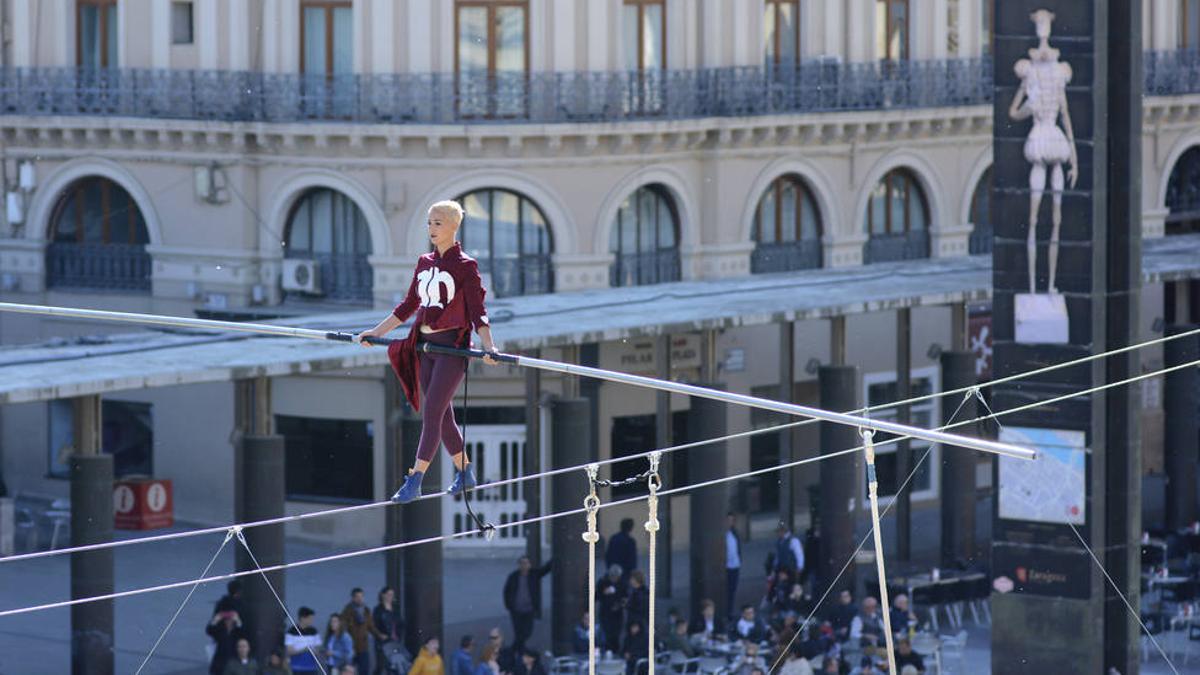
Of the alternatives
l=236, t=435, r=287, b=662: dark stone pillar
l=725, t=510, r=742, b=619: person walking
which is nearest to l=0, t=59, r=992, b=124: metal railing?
l=725, t=510, r=742, b=619: person walking

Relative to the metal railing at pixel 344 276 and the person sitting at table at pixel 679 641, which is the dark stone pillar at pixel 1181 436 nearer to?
the metal railing at pixel 344 276

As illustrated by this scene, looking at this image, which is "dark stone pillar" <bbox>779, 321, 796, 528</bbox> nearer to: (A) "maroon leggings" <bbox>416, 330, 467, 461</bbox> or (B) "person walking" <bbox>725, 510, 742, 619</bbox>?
(B) "person walking" <bbox>725, 510, 742, 619</bbox>

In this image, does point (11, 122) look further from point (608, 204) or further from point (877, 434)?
point (877, 434)

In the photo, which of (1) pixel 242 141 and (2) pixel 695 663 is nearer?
(2) pixel 695 663

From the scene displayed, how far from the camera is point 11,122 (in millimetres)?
45969

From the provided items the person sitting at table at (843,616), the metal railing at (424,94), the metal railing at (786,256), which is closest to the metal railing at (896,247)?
the metal railing at (786,256)

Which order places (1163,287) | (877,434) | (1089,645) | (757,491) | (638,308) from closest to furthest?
(1089,645)
(638,308)
(877,434)
(757,491)
(1163,287)

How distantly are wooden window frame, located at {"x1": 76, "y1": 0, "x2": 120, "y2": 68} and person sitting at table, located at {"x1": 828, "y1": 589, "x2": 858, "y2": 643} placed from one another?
17337mm

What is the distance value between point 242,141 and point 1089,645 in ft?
58.0

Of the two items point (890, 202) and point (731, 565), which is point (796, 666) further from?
point (890, 202)

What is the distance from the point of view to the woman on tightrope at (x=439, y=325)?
18.3 metres

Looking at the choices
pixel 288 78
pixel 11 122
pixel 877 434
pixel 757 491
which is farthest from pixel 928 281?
pixel 11 122

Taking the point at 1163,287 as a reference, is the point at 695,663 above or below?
below

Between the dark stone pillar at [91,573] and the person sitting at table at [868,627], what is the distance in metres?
8.35
